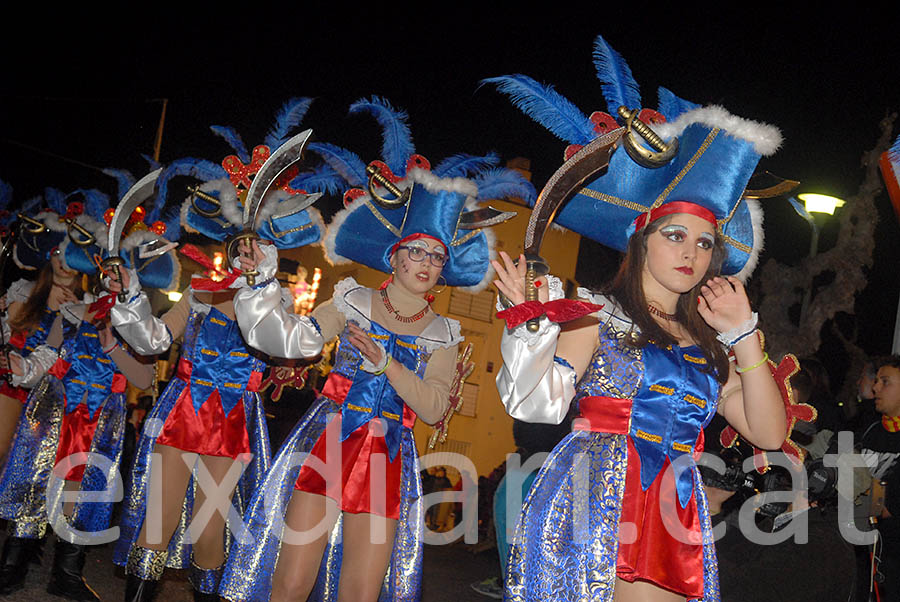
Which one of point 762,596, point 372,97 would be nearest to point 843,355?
point 762,596

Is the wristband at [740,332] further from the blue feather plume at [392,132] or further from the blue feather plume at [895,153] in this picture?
the blue feather plume at [392,132]

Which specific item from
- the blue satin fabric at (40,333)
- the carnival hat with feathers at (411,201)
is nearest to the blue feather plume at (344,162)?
the carnival hat with feathers at (411,201)

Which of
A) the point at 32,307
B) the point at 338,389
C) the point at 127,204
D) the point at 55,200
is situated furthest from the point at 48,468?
the point at 338,389

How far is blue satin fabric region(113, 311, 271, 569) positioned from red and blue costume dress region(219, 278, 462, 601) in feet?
2.40

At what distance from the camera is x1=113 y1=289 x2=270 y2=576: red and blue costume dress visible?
4.20 metres

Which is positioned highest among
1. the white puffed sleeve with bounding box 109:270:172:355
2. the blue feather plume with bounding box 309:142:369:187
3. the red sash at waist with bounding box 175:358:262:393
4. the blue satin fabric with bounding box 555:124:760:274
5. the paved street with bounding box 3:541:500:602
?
the blue feather plume with bounding box 309:142:369:187

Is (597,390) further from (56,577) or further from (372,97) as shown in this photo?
(56,577)

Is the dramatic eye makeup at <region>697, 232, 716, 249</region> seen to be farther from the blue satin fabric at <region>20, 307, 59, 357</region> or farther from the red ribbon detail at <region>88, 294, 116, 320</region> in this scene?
the blue satin fabric at <region>20, 307, 59, 357</region>

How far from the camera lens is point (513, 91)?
274 centimetres

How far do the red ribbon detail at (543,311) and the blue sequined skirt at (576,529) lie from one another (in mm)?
426

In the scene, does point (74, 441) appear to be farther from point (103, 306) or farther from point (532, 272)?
point (532, 272)

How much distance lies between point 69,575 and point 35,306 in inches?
72.6

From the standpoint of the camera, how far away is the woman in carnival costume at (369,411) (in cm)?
330

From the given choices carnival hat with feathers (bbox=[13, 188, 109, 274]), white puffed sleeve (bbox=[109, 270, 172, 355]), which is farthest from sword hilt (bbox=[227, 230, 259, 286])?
carnival hat with feathers (bbox=[13, 188, 109, 274])
